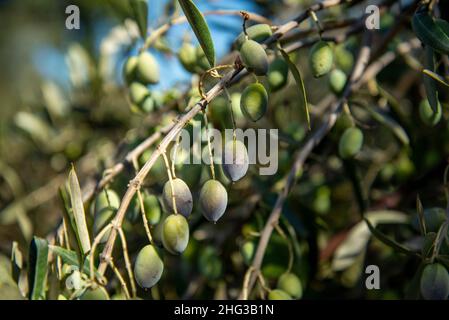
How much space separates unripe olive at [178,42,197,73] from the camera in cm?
99

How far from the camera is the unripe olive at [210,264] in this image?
1034 mm

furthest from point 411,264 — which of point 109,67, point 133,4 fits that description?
point 109,67

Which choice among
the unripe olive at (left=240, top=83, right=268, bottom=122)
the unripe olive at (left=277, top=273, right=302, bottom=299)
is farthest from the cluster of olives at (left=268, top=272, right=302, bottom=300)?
the unripe olive at (left=240, top=83, right=268, bottom=122)

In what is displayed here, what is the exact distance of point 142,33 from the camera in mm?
982

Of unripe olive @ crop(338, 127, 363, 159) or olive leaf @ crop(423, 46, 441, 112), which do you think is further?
unripe olive @ crop(338, 127, 363, 159)

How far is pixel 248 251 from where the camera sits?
92cm

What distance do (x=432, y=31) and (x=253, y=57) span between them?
0.80 feet

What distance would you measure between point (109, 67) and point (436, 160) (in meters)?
0.91

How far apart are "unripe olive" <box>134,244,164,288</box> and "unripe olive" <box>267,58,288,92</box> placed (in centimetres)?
35

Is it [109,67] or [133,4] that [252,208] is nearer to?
[133,4]

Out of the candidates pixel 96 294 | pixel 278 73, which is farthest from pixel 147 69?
pixel 96 294

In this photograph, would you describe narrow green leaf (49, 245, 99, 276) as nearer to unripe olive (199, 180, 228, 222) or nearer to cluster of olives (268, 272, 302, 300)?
unripe olive (199, 180, 228, 222)

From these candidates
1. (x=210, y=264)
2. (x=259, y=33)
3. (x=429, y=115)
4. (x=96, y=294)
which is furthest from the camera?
(x=210, y=264)

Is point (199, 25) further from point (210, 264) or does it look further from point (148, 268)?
point (210, 264)
